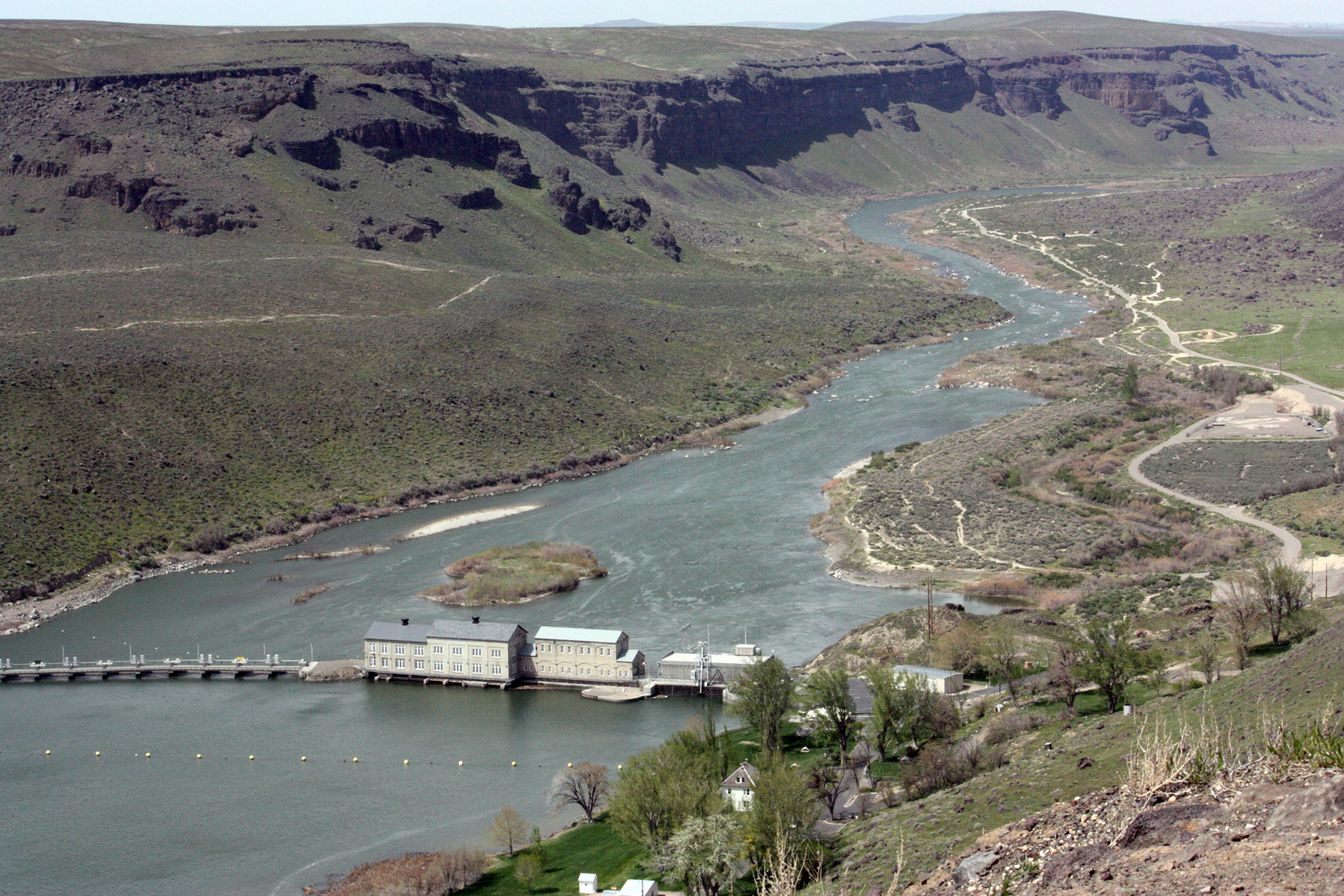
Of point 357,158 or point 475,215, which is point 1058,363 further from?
point 357,158

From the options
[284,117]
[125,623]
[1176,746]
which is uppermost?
[284,117]

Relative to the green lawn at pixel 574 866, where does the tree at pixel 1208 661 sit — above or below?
above

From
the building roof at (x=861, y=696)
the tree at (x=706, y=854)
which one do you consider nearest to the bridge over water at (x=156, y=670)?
the building roof at (x=861, y=696)

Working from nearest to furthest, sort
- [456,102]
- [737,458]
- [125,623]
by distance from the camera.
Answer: [125,623]
[737,458]
[456,102]

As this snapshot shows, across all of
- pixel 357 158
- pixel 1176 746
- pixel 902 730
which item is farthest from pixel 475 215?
pixel 1176 746

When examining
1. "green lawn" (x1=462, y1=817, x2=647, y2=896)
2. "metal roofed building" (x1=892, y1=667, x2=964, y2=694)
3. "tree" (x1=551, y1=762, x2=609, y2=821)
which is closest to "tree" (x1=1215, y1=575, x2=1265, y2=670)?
"metal roofed building" (x1=892, y1=667, x2=964, y2=694)

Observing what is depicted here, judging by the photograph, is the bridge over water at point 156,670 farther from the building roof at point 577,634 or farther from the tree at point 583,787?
the tree at point 583,787

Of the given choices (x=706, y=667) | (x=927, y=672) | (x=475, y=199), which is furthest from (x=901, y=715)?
(x=475, y=199)
